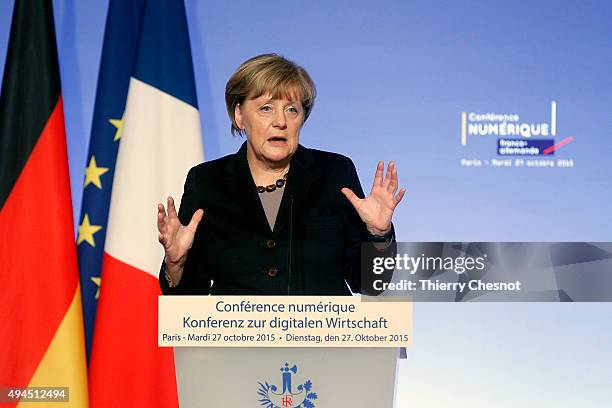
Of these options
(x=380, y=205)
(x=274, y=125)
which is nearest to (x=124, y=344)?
(x=274, y=125)

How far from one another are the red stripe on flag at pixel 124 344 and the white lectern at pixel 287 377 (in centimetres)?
159

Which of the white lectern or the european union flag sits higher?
the european union flag

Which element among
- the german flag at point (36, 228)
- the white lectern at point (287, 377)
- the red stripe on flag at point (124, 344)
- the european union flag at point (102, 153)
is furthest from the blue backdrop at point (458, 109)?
the white lectern at point (287, 377)

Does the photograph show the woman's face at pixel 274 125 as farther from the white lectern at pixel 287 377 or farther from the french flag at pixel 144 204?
the french flag at pixel 144 204

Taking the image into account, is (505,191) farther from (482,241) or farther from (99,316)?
(99,316)

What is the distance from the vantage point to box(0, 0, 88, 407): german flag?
119 inches

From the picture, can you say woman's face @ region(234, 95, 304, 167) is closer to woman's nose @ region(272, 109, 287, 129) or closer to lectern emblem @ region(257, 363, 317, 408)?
woman's nose @ region(272, 109, 287, 129)

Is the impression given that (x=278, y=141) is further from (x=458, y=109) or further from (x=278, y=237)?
(x=458, y=109)

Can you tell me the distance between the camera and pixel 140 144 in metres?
3.15

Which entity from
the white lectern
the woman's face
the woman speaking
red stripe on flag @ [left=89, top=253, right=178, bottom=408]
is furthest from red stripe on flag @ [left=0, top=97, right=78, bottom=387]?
the white lectern

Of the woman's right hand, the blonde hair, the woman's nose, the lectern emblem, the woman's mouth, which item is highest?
the blonde hair

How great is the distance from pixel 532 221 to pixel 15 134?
7.05 ft

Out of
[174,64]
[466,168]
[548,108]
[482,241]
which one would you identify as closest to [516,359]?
[482,241]

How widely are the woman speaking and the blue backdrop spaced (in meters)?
1.26
